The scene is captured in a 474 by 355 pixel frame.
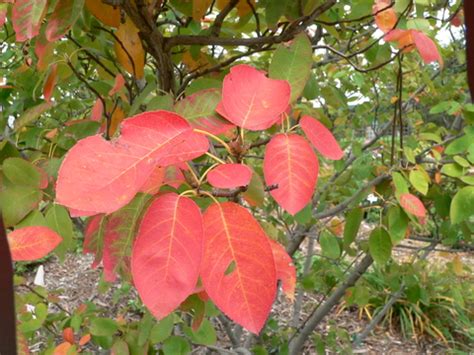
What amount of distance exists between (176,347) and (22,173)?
61cm

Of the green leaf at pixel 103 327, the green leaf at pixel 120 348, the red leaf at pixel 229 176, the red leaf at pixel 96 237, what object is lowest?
the green leaf at pixel 120 348

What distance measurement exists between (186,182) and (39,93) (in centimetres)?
107

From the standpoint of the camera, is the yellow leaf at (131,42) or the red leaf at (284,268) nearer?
the red leaf at (284,268)

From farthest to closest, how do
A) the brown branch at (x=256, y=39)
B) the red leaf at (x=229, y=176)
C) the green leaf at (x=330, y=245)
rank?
the green leaf at (x=330, y=245) < the brown branch at (x=256, y=39) < the red leaf at (x=229, y=176)

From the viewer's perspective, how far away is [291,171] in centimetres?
56

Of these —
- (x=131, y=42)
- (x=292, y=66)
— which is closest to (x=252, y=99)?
(x=292, y=66)

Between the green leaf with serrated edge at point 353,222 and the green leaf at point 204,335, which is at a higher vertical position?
the green leaf with serrated edge at point 353,222

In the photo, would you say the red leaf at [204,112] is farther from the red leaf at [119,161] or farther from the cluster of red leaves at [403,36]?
the cluster of red leaves at [403,36]

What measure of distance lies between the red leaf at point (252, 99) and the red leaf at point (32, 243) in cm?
28

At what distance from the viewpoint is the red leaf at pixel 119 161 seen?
38 cm

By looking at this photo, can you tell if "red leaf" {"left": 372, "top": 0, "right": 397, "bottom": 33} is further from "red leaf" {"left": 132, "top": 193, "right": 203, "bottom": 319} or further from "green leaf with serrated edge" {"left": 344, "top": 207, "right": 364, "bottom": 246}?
"red leaf" {"left": 132, "top": 193, "right": 203, "bottom": 319}

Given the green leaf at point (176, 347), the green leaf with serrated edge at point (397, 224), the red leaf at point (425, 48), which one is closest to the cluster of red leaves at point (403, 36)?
the red leaf at point (425, 48)

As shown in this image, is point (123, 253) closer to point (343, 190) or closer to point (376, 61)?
point (376, 61)

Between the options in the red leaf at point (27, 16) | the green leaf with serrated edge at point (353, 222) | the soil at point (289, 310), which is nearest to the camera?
the red leaf at point (27, 16)
